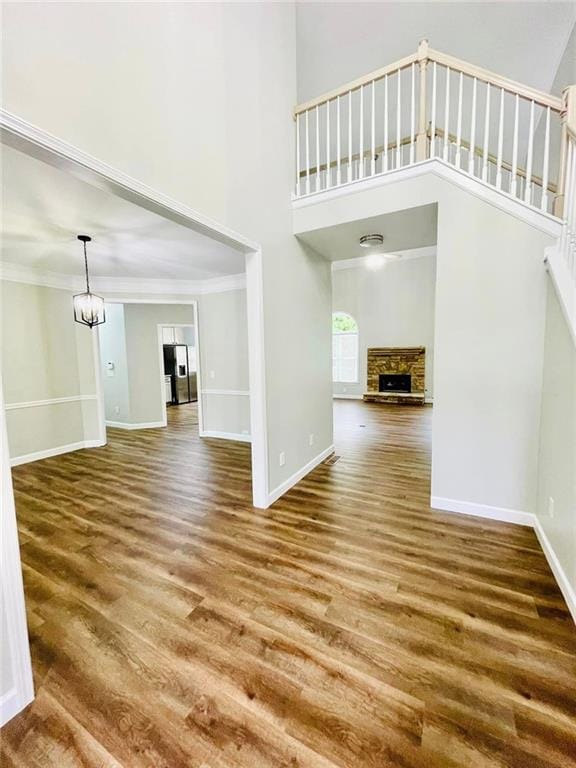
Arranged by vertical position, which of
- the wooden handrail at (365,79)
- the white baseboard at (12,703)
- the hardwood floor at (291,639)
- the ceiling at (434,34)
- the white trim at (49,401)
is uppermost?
the ceiling at (434,34)

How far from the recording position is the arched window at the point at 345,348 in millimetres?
9617

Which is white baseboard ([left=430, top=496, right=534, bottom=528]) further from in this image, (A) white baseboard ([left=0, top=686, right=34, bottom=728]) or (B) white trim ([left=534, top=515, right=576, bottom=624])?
(A) white baseboard ([left=0, top=686, right=34, bottom=728])

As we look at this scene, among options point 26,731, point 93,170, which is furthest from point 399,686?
point 93,170

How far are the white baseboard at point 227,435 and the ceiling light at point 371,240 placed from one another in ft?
11.1

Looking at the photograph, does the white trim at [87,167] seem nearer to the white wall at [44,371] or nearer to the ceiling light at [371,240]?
the ceiling light at [371,240]

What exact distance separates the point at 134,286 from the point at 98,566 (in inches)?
175

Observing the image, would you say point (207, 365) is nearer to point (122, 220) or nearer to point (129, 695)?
point (122, 220)

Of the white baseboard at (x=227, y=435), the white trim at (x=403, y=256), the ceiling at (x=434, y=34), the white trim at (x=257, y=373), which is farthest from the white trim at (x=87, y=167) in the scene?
the white trim at (x=403, y=256)

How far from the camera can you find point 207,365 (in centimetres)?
539

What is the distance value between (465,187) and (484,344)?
1253mm

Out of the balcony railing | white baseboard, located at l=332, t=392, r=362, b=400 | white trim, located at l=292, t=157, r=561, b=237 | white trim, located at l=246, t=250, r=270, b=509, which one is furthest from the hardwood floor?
white baseboard, located at l=332, t=392, r=362, b=400

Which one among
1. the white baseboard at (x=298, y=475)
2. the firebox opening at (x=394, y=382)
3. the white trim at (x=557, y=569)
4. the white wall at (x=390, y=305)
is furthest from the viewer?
the firebox opening at (x=394, y=382)

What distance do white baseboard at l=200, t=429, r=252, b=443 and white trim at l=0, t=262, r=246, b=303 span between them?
2.39m

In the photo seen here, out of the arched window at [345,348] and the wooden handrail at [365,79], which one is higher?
the wooden handrail at [365,79]
